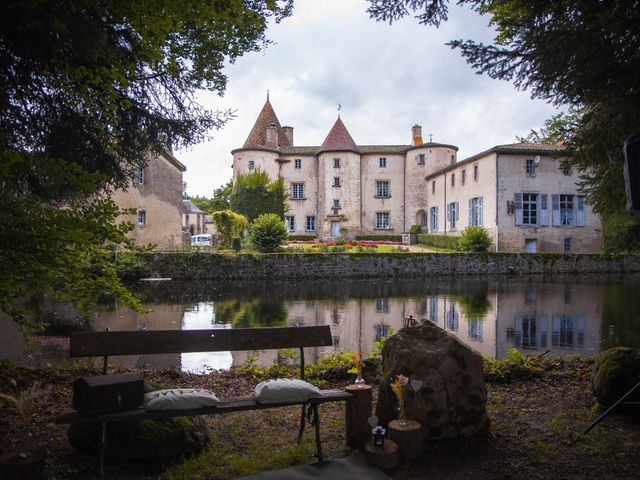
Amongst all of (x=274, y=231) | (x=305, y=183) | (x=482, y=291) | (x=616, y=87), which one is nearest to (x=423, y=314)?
(x=482, y=291)

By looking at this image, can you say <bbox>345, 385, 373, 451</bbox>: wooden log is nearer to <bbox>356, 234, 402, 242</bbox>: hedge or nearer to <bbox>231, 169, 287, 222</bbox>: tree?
<bbox>231, 169, 287, 222</bbox>: tree

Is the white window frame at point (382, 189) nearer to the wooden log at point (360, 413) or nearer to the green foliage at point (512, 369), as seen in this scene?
the green foliage at point (512, 369)

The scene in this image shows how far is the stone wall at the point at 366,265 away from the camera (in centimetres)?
2259

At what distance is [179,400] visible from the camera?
9.98 ft

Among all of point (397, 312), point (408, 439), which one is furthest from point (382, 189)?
point (408, 439)

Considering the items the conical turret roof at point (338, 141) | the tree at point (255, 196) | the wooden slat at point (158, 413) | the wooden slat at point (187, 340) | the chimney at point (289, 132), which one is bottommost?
the wooden slat at point (158, 413)

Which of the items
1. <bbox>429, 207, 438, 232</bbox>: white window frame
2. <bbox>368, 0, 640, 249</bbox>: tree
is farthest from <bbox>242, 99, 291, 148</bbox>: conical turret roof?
<bbox>368, 0, 640, 249</bbox>: tree

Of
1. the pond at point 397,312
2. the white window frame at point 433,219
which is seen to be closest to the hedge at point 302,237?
the white window frame at point 433,219

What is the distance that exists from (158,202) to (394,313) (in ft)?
71.3

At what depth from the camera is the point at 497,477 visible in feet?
10.1

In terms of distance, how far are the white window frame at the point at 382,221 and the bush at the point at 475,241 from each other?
14.4m

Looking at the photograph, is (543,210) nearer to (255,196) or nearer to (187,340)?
(255,196)

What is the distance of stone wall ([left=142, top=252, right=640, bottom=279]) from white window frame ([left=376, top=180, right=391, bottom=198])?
17.3 metres

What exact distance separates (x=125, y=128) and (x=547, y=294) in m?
15.2
